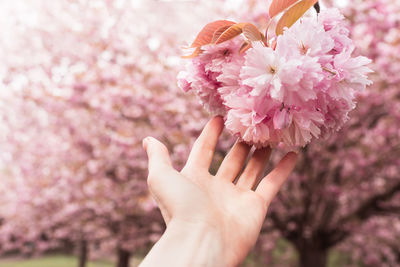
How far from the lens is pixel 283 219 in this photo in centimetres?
524

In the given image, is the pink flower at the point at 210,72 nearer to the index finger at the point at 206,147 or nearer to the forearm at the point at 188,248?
the index finger at the point at 206,147

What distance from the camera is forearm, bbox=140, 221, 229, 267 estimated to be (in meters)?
1.19

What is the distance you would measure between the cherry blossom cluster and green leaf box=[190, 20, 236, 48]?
0.09ft

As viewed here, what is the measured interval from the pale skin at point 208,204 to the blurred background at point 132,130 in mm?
2822

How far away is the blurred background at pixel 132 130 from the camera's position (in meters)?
4.77

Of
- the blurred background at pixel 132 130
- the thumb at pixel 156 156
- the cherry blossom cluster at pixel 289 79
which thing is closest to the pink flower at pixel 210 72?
the cherry blossom cluster at pixel 289 79

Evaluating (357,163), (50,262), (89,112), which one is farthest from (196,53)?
(50,262)

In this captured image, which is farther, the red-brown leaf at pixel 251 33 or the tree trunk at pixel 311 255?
the tree trunk at pixel 311 255

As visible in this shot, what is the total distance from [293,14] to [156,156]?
2.42ft

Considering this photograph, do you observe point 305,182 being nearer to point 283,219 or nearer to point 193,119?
point 283,219

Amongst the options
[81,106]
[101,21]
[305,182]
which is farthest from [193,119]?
[101,21]

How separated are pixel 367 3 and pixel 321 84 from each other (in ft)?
13.0

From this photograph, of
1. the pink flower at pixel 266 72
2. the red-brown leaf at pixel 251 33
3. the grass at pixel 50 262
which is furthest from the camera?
the grass at pixel 50 262

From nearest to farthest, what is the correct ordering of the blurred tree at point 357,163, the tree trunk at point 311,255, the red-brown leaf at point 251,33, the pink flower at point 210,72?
1. the red-brown leaf at point 251,33
2. the pink flower at point 210,72
3. the blurred tree at point 357,163
4. the tree trunk at point 311,255
